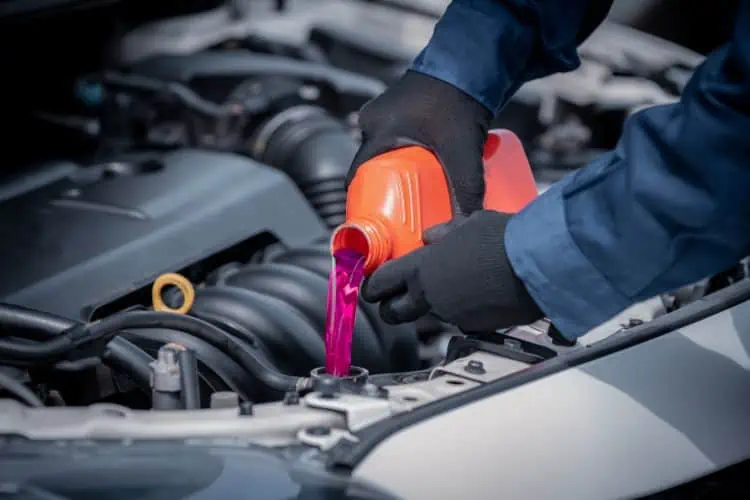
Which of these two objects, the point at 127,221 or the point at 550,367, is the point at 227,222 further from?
the point at 550,367

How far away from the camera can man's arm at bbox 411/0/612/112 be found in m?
1.87

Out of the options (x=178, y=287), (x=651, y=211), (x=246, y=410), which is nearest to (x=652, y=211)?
(x=651, y=211)

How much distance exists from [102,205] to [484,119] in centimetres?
66

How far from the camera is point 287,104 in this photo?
2.55 m

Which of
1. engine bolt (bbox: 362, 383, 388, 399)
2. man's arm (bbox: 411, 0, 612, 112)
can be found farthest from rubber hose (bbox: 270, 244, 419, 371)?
engine bolt (bbox: 362, 383, 388, 399)

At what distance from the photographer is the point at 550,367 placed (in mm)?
1557

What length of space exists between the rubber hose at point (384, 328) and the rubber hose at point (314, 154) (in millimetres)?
353

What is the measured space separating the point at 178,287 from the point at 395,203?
35 cm

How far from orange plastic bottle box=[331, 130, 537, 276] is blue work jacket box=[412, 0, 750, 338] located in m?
0.19

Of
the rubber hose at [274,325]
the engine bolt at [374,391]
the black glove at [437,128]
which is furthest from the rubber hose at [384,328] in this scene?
the engine bolt at [374,391]

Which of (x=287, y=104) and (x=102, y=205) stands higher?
(x=287, y=104)

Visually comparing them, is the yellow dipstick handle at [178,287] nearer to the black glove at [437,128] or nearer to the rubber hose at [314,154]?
the black glove at [437,128]

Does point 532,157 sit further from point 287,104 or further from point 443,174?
point 443,174

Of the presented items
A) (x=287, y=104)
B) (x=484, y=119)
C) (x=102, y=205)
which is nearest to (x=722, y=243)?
(x=484, y=119)
